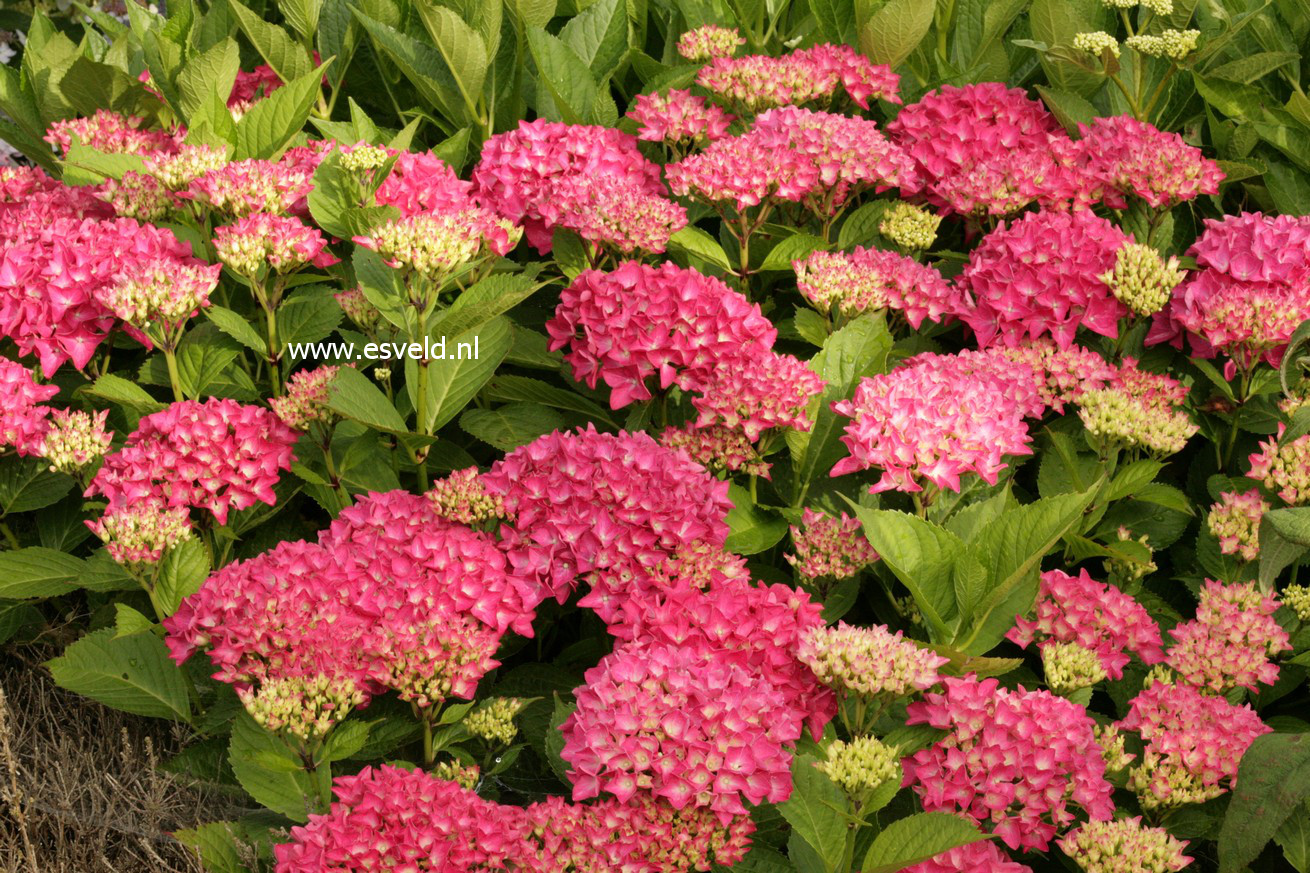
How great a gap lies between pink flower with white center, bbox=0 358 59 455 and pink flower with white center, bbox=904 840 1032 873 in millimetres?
1915

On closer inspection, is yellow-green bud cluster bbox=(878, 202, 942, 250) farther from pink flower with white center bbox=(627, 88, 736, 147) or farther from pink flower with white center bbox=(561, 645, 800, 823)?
pink flower with white center bbox=(561, 645, 800, 823)

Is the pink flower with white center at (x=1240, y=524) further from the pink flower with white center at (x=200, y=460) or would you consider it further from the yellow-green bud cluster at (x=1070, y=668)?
the pink flower with white center at (x=200, y=460)

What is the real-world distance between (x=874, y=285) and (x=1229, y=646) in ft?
3.20

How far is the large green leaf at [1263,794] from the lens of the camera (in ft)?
6.57

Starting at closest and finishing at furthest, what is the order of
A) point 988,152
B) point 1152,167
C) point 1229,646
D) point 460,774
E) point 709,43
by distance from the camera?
1. point 460,774
2. point 1229,646
3. point 1152,167
4. point 988,152
5. point 709,43

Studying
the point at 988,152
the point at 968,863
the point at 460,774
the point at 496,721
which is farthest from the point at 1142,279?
the point at 460,774

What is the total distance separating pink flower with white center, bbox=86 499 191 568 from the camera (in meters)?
2.41

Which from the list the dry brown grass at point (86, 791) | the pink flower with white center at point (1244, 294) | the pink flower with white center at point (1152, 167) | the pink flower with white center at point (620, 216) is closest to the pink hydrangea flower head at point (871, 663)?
the pink flower with white center at point (620, 216)

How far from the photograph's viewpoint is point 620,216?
9.00ft

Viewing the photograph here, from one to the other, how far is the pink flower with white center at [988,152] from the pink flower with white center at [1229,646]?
1.14 metres

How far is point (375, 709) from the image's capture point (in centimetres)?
246

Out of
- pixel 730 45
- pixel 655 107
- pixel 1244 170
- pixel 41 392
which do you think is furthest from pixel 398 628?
pixel 1244 170

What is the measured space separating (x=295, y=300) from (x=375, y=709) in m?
1.08

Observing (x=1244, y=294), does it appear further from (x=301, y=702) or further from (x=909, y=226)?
(x=301, y=702)
